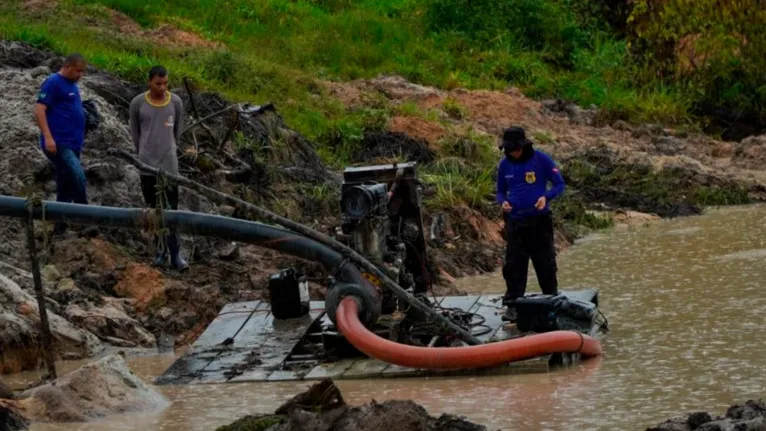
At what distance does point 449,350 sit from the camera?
37.4 ft

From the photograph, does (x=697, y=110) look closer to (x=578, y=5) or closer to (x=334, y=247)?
(x=578, y=5)

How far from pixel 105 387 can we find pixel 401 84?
1851 centimetres

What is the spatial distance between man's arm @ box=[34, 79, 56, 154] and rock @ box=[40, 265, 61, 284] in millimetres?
1045

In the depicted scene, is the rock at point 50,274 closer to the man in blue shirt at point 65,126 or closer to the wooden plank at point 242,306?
the man in blue shirt at point 65,126

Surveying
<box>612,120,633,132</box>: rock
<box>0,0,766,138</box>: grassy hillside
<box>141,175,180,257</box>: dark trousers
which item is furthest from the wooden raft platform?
<box>612,120,633,132</box>: rock

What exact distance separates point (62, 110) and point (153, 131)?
0.85m

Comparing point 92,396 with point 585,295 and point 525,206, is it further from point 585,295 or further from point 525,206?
point 585,295

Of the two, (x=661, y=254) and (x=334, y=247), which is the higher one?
(x=334, y=247)

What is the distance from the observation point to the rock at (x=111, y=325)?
43.8ft

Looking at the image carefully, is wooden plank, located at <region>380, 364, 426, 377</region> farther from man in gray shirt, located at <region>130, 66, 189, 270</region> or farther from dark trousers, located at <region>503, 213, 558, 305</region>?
man in gray shirt, located at <region>130, 66, 189, 270</region>

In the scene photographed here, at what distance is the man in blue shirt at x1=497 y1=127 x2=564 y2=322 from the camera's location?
42.5ft

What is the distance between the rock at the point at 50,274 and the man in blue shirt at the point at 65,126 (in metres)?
0.64

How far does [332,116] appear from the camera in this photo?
961 inches

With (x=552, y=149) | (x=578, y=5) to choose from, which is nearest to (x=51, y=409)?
(x=552, y=149)
